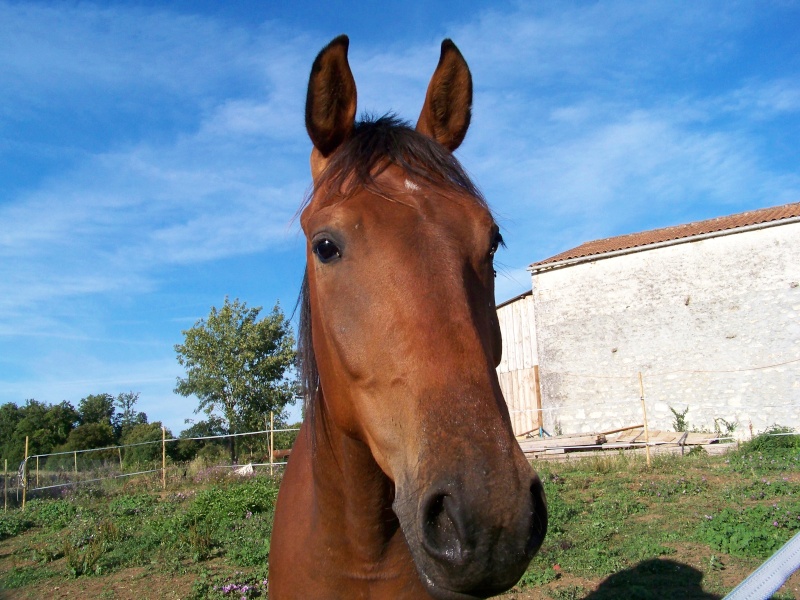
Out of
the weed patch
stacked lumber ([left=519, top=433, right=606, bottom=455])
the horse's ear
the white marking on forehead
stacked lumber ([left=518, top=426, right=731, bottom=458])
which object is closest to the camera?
the white marking on forehead

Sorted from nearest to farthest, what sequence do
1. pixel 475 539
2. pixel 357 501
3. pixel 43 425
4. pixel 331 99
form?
1. pixel 475 539
2. pixel 357 501
3. pixel 331 99
4. pixel 43 425

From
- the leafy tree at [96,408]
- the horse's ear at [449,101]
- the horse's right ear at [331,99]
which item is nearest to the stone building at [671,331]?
the horse's ear at [449,101]

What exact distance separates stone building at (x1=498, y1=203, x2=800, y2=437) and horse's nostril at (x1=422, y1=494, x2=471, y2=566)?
1728cm

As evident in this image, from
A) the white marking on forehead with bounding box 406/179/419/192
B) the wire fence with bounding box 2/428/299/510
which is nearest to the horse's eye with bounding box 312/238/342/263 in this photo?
the white marking on forehead with bounding box 406/179/419/192

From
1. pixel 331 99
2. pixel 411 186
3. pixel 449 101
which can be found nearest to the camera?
pixel 411 186

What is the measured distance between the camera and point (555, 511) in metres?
7.77

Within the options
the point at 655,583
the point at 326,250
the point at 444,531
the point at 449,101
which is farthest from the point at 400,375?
the point at 655,583

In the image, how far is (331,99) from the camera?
88.2 inches

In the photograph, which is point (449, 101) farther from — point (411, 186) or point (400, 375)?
point (400, 375)

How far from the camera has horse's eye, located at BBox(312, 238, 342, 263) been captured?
1921 millimetres

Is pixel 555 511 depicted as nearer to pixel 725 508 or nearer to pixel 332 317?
pixel 725 508

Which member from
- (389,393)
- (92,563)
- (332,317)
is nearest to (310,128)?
(332,317)

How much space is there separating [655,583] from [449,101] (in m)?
5.08

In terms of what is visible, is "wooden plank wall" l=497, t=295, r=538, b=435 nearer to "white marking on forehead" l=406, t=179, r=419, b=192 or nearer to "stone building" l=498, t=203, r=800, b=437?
"stone building" l=498, t=203, r=800, b=437
